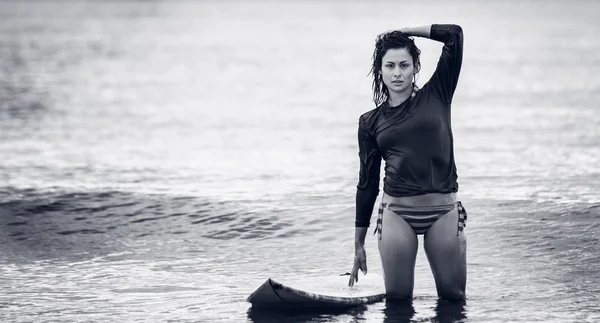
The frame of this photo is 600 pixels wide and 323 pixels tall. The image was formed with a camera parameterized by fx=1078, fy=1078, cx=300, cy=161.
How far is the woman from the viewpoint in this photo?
8.42m

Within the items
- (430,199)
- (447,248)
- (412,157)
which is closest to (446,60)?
(412,157)

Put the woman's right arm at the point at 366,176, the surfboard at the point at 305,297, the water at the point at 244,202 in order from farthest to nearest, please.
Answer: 1. the water at the point at 244,202
2. the surfboard at the point at 305,297
3. the woman's right arm at the point at 366,176

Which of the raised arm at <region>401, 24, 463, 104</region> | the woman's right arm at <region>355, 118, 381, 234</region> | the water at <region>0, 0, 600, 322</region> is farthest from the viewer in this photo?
the water at <region>0, 0, 600, 322</region>

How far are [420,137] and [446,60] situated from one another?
664 mm

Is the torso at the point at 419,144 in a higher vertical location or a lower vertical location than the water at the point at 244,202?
higher

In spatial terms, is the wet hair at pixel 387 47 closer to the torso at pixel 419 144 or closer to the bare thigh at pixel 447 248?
the torso at pixel 419 144

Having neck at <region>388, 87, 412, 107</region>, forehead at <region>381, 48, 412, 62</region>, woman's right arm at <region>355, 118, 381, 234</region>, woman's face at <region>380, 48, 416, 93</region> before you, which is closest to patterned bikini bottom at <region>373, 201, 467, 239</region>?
woman's right arm at <region>355, 118, 381, 234</region>

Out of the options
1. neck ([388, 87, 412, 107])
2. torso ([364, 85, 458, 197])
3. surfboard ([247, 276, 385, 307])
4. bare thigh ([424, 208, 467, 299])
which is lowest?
surfboard ([247, 276, 385, 307])

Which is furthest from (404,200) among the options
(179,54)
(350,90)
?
(179,54)

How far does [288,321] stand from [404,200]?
159 cm

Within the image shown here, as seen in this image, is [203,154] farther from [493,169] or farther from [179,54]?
[179,54]

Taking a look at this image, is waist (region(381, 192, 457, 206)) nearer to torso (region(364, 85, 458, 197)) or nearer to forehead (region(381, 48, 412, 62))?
torso (region(364, 85, 458, 197))

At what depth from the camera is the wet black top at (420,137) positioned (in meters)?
8.40

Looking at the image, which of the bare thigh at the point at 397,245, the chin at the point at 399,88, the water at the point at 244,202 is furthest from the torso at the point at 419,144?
the water at the point at 244,202
